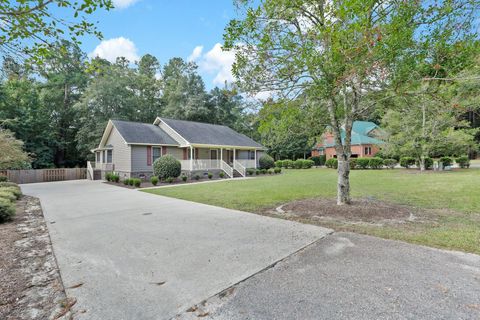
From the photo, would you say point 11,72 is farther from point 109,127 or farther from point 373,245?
point 109,127

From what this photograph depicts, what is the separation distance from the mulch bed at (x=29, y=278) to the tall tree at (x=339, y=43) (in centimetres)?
503

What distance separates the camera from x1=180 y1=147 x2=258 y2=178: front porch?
60.7 feet

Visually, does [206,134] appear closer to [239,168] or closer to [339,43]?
[239,168]

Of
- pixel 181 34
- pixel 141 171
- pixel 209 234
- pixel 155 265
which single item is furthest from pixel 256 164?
pixel 155 265

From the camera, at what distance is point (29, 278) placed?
3.18 m

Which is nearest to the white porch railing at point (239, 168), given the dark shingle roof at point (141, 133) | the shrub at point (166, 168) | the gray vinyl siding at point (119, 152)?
the dark shingle roof at point (141, 133)

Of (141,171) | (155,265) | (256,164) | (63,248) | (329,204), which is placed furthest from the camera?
(256,164)

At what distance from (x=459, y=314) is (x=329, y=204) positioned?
4901 mm

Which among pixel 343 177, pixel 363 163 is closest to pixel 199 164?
pixel 343 177

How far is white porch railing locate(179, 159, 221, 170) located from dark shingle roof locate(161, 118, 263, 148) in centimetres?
154

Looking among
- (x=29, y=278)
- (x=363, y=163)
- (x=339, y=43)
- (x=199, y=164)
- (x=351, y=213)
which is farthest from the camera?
(x=363, y=163)

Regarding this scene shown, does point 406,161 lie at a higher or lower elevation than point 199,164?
lower

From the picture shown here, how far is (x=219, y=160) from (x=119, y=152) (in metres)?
7.60

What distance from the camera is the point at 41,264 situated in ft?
11.9
